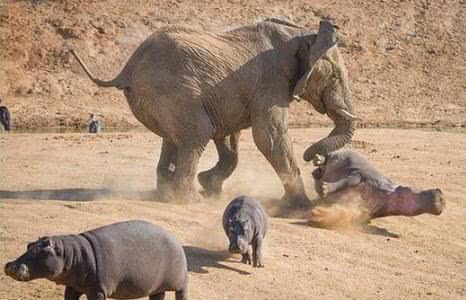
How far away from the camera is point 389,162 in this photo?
58.3ft

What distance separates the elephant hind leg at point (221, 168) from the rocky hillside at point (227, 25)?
1473cm

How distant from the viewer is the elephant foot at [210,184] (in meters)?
13.6

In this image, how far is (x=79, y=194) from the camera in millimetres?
12930

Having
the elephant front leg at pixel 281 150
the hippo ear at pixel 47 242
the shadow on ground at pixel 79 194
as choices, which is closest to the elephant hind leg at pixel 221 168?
the shadow on ground at pixel 79 194

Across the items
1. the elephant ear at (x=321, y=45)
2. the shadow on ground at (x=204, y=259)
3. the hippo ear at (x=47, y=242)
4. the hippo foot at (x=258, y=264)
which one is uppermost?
the elephant ear at (x=321, y=45)

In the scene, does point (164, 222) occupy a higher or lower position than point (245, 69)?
lower

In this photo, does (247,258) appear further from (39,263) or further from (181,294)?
(39,263)

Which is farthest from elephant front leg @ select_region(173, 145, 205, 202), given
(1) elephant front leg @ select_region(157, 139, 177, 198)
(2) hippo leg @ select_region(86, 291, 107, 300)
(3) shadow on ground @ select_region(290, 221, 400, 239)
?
(2) hippo leg @ select_region(86, 291, 107, 300)

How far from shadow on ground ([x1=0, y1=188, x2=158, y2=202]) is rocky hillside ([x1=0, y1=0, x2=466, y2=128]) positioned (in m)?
14.8

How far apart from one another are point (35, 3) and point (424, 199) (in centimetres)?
2652

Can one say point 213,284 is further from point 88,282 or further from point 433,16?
point 433,16

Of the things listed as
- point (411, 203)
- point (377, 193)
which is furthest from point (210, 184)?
point (411, 203)

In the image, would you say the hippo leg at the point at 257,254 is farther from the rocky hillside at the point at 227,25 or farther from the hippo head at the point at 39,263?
the rocky hillside at the point at 227,25

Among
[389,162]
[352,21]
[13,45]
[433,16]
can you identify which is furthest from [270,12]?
[389,162]
